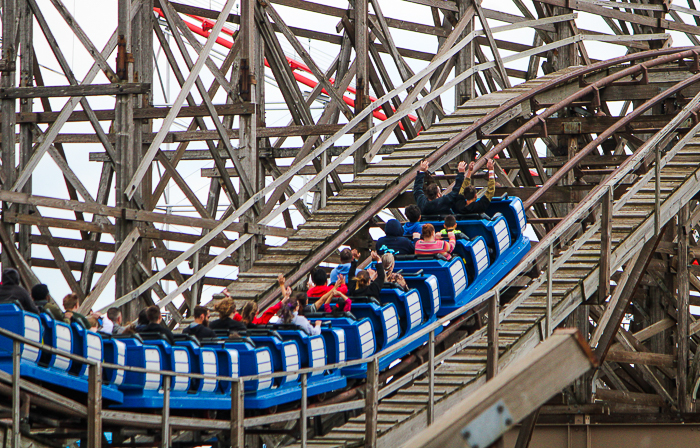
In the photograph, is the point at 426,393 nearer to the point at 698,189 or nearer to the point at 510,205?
the point at 510,205

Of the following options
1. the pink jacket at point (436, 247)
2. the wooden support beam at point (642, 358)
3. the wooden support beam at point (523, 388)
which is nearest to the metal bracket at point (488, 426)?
the wooden support beam at point (523, 388)

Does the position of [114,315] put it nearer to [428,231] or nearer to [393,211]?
[428,231]

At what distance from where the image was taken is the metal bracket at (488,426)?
3.53 metres

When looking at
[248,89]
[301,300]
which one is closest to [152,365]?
[301,300]

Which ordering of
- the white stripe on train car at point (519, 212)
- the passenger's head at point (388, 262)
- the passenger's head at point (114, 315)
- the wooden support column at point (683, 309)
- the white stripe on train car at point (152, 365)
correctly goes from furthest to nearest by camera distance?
the wooden support column at point (683, 309), the white stripe on train car at point (519, 212), the passenger's head at point (388, 262), the passenger's head at point (114, 315), the white stripe on train car at point (152, 365)

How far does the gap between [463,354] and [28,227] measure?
7088 mm

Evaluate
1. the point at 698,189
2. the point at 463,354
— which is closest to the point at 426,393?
the point at 463,354

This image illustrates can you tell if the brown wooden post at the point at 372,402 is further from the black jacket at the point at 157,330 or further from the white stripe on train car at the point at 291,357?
the black jacket at the point at 157,330

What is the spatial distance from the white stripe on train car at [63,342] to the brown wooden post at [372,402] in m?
2.35

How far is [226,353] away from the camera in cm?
834

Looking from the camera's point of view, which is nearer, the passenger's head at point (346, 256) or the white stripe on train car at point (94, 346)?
the white stripe on train car at point (94, 346)

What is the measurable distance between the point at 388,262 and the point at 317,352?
5.57 feet

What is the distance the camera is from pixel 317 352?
29.7 feet

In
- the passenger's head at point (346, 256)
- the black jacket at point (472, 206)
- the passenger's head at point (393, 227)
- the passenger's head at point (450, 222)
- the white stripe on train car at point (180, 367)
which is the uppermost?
the black jacket at point (472, 206)
